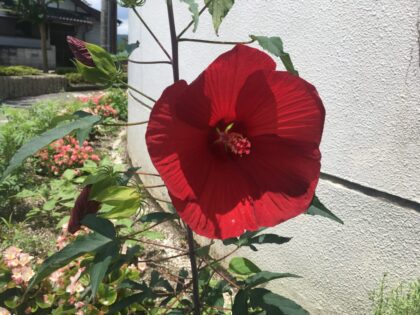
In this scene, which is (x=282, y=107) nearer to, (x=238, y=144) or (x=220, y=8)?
(x=238, y=144)

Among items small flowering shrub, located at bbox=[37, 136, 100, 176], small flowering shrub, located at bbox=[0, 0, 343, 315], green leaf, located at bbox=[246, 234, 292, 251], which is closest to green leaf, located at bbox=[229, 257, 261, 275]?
green leaf, located at bbox=[246, 234, 292, 251]

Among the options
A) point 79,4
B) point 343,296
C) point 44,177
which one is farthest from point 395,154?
point 79,4

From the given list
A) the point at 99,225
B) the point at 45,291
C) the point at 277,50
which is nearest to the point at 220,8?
the point at 277,50

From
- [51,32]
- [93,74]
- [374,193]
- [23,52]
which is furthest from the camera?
[51,32]

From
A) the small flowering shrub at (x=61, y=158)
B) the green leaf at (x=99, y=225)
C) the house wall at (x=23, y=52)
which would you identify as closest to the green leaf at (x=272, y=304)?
the green leaf at (x=99, y=225)

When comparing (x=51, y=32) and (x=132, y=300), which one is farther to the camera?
(x=51, y=32)

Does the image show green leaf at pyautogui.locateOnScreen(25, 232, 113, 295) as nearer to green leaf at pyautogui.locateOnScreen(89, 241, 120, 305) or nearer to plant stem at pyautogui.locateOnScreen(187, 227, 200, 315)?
green leaf at pyautogui.locateOnScreen(89, 241, 120, 305)
